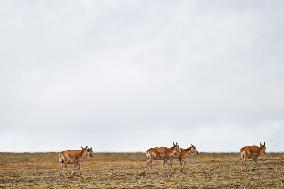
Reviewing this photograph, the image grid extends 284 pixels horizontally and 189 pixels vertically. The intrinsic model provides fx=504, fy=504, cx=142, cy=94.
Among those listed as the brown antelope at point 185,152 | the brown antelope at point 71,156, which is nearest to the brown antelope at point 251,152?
the brown antelope at point 185,152

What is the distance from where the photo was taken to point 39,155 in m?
78.9

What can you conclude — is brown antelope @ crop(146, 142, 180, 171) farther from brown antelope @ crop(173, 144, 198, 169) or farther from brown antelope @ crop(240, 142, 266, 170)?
brown antelope @ crop(240, 142, 266, 170)

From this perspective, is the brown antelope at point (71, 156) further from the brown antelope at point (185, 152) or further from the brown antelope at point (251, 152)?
the brown antelope at point (251, 152)

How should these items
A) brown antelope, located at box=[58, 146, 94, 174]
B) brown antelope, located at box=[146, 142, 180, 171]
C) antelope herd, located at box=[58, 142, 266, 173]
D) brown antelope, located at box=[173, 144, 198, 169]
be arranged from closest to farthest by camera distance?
brown antelope, located at box=[58, 146, 94, 174] < antelope herd, located at box=[58, 142, 266, 173] < brown antelope, located at box=[146, 142, 180, 171] < brown antelope, located at box=[173, 144, 198, 169]

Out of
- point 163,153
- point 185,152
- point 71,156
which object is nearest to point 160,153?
point 163,153

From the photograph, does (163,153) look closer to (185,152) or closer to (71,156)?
(185,152)

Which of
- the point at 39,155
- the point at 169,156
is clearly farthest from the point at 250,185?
the point at 39,155

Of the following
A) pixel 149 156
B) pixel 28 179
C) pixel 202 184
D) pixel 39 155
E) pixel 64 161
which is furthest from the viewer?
pixel 39 155

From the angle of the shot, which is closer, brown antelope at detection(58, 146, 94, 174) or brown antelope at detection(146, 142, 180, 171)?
brown antelope at detection(58, 146, 94, 174)

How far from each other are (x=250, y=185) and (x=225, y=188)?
1.73 metres

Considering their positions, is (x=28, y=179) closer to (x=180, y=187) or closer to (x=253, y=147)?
(x=180, y=187)

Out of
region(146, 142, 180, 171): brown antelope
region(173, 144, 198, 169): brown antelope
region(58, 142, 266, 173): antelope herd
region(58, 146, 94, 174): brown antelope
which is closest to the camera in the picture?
region(58, 146, 94, 174): brown antelope

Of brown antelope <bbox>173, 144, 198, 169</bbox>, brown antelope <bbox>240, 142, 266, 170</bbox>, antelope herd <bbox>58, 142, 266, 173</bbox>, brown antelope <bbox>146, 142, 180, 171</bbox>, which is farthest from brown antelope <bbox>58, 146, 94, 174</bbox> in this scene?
brown antelope <bbox>240, 142, 266, 170</bbox>

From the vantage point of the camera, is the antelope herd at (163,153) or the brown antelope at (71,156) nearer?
the brown antelope at (71,156)
